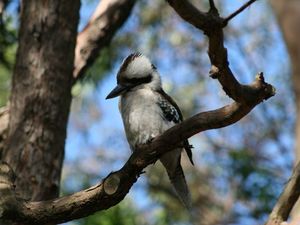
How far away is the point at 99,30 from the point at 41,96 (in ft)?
3.43

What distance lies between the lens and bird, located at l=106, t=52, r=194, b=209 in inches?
145

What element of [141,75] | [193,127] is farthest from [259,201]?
[193,127]

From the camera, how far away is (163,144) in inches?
109

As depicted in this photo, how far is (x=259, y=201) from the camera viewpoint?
6.81m

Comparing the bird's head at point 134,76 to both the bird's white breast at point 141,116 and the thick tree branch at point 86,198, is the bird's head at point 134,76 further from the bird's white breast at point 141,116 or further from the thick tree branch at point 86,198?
the thick tree branch at point 86,198

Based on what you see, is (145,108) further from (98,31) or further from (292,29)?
(292,29)

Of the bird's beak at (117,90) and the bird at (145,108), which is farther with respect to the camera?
the bird's beak at (117,90)

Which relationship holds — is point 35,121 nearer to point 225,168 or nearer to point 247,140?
point 225,168

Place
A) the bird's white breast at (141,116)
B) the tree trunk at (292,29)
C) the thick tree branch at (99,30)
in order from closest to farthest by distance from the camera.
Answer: the bird's white breast at (141,116) → the thick tree branch at (99,30) → the tree trunk at (292,29)

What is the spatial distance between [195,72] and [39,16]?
22.2ft

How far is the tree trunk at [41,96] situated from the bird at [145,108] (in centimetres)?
50

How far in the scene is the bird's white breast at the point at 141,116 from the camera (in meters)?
3.68

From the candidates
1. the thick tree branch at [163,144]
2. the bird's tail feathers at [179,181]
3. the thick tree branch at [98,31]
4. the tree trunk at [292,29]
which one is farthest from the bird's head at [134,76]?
the tree trunk at [292,29]

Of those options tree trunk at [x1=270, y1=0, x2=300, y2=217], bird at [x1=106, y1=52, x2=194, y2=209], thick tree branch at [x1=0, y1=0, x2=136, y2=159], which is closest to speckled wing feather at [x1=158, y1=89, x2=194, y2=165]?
bird at [x1=106, y1=52, x2=194, y2=209]
